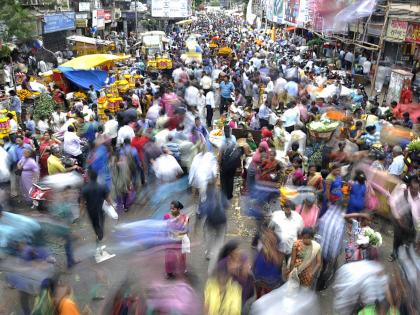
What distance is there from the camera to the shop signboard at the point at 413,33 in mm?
15258

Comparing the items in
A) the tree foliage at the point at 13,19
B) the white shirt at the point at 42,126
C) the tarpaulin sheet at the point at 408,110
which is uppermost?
the tree foliage at the point at 13,19

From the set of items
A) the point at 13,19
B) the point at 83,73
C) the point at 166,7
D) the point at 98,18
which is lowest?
the point at 83,73

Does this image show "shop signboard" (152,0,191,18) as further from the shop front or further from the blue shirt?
the blue shirt

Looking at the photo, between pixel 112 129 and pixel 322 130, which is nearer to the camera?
pixel 322 130

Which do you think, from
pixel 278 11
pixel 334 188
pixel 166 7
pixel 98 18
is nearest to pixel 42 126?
pixel 334 188

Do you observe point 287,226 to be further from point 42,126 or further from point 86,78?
point 86,78

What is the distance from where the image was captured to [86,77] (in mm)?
16250

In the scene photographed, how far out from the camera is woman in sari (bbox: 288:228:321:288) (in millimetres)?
4789

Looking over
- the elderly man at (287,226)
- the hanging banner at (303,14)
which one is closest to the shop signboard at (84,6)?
the hanging banner at (303,14)

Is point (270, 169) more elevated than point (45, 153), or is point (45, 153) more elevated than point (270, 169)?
point (270, 169)

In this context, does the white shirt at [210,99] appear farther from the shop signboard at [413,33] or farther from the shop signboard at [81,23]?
the shop signboard at [81,23]

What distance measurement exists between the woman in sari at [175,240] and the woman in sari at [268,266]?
1.05 m

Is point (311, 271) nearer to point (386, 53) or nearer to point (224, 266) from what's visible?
point (224, 266)

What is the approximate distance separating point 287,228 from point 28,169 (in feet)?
15.2
